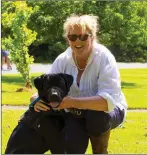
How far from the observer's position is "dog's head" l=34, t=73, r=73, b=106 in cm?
315

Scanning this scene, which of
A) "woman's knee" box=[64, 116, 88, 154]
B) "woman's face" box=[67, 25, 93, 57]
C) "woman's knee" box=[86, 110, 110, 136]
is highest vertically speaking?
"woman's face" box=[67, 25, 93, 57]

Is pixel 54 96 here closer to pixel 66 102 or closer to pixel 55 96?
pixel 55 96

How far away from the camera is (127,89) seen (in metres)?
10.2

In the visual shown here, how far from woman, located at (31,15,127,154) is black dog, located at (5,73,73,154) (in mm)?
75

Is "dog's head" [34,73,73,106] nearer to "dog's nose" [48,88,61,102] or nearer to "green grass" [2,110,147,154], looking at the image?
"dog's nose" [48,88,61,102]

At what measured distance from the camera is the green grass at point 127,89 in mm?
8557

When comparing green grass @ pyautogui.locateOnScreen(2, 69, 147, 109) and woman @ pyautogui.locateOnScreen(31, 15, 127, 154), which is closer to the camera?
woman @ pyautogui.locateOnScreen(31, 15, 127, 154)

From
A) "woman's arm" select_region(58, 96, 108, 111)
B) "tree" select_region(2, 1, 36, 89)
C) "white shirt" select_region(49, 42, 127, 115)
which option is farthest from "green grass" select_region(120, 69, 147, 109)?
"woman's arm" select_region(58, 96, 108, 111)

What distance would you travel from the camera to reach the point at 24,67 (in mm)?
10664

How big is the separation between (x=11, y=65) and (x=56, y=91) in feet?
25.7

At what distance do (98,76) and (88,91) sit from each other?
16 centimetres

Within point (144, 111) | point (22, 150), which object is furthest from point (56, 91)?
point (144, 111)

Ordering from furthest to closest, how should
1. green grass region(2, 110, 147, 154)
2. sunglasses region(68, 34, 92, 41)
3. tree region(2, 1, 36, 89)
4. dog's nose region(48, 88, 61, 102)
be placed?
tree region(2, 1, 36, 89), green grass region(2, 110, 147, 154), sunglasses region(68, 34, 92, 41), dog's nose region(48, 88, 61, 102)

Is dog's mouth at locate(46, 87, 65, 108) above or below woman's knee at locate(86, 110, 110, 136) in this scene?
above
